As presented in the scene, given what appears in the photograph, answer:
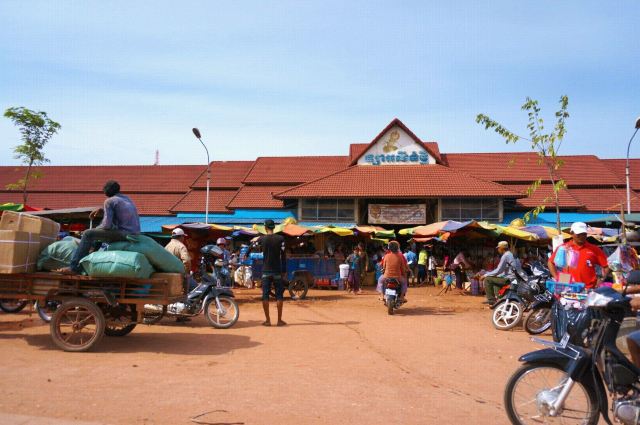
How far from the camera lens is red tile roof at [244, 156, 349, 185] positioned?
3012cm

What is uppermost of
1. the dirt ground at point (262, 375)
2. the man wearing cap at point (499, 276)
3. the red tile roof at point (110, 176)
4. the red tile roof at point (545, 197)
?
the red tile roof at point (110, 176)

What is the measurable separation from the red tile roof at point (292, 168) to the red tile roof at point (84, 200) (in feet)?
18.6

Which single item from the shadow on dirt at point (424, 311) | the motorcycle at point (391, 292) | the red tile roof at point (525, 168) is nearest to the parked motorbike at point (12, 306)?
the motorcycle at point (391, 292)

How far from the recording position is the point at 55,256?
714cm

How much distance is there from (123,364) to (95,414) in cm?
181

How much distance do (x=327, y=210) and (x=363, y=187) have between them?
87.3 inches

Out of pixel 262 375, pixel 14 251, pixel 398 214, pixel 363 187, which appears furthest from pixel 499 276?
pixel 363 187

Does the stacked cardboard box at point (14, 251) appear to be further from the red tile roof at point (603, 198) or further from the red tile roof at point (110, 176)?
the red tile roof at point (110, 176)

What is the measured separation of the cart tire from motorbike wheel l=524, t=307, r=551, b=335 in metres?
7.19

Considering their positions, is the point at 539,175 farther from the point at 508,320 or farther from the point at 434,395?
the point at 434,395

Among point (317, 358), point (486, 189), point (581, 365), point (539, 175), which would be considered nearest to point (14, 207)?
point (317, 358)

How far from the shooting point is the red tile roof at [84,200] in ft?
103

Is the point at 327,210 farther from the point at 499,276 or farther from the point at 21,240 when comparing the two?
the point at 21,240

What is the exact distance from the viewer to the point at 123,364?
6020 millimetres
